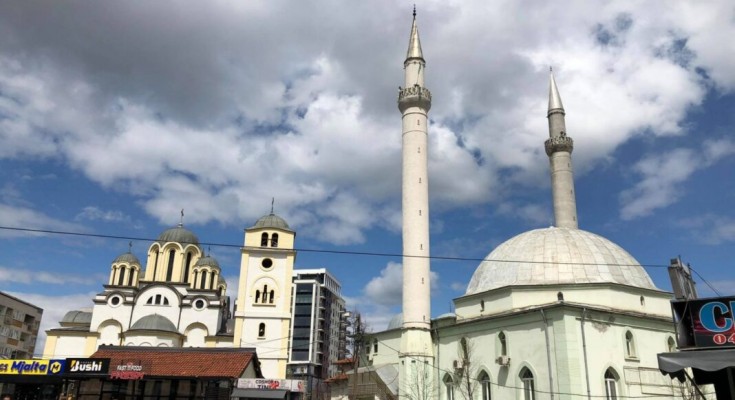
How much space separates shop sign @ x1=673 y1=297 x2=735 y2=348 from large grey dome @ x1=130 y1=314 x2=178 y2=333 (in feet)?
127

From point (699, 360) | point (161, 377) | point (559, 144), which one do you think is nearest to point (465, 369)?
point (161, 377)

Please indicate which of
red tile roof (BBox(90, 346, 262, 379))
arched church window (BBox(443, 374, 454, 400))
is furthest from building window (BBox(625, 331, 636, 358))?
red tile roof (BBox(90, 346, 262, 379))

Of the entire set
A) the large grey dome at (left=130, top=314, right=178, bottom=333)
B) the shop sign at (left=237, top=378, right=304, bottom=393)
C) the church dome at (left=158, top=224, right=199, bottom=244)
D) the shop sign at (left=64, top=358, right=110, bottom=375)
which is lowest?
the shop sign at (left=237, top=378, right=304, bottom=393)

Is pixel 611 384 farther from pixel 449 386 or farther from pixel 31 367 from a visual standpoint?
pixel 31 367

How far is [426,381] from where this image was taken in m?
30.3

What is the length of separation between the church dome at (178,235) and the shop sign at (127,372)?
102ft

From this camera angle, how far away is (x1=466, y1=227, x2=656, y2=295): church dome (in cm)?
2903

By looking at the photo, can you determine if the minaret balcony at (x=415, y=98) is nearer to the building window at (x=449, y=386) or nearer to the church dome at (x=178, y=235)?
the building window at (x=449, y=386)

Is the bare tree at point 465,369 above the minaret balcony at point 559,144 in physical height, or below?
below

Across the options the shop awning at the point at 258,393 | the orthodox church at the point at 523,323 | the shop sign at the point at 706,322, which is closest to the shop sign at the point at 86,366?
the shop awning at the point at 258,393

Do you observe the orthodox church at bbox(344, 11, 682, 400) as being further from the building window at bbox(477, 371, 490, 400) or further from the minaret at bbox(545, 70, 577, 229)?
the minaret at bbox(545, 70, 577, 229)

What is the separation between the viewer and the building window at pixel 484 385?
28.1 m

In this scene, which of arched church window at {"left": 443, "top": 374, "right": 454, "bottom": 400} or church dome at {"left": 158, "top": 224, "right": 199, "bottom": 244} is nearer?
arched church window at {"left": 443, "top": 374, "right": 454, "bottom": 400}

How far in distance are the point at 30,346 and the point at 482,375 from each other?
159ft
